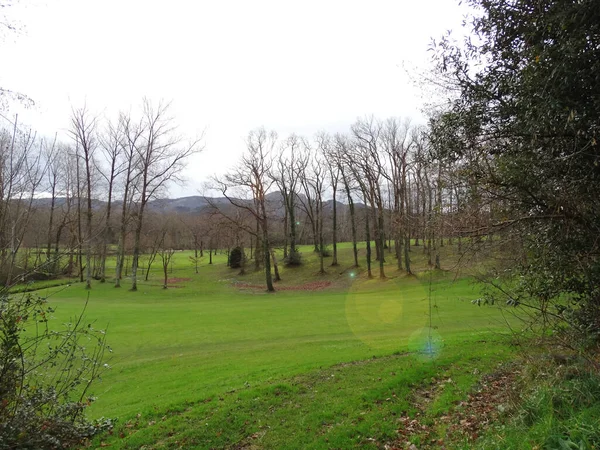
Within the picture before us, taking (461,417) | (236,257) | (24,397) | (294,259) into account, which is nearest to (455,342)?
(461,417)

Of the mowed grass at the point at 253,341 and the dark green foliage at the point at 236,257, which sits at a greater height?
the dark green foliage at the point at 236,257

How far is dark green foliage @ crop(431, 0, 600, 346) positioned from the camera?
500 cm

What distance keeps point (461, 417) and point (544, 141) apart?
15.6 ft

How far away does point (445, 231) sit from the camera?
6.77 meters

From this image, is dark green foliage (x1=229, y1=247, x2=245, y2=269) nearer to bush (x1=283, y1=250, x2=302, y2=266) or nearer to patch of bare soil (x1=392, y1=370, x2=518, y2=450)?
bush (x1=283, y1=250, x2=302, y2=266)

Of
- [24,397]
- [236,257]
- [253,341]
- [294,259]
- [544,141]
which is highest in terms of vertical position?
[544,141]

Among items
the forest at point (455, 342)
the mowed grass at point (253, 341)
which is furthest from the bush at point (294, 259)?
the forest at point (455, 342)

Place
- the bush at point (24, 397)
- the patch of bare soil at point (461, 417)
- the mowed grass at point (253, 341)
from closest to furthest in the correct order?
the bush at point (24, 397)
the patch of bare soil at point (461, 417)
the mowed grass at point (253, 341)

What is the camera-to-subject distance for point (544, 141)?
5.80 meters

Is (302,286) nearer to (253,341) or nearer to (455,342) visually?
(253,341)

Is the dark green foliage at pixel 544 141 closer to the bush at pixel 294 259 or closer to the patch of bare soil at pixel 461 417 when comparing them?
the patch of bare soil at pixel 461 417

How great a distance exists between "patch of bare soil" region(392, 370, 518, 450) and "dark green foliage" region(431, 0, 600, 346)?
1651mm

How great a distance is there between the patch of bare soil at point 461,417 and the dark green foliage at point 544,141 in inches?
65.0

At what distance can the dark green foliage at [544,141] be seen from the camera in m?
5.00
